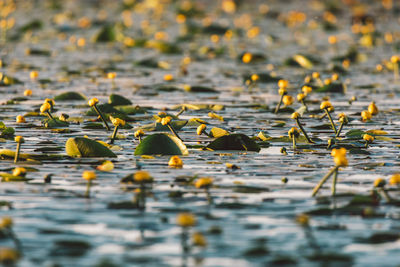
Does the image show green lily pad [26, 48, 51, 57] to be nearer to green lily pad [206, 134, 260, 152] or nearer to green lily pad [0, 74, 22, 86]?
green lily pad [0, 74, 22, 86]

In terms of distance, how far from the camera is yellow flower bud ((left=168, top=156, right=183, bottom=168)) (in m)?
5.39

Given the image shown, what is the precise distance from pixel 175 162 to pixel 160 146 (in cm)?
57

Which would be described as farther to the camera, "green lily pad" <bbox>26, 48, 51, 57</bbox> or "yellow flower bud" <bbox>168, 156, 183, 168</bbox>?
"green lily pad" <bbox>26, 48, 51, 57</bbox>

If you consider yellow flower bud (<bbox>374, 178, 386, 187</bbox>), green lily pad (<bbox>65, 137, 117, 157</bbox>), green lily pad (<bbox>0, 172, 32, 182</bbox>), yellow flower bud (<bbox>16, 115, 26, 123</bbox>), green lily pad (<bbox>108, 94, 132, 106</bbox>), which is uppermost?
green lily pad (<bbox>108, 94, 132, 106</bbox>)

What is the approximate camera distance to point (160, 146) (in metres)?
5.95

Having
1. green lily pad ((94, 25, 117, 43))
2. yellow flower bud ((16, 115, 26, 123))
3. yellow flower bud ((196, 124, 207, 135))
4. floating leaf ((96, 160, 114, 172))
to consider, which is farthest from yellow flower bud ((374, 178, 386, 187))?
green lily pad ((94, 25, 117, 43))

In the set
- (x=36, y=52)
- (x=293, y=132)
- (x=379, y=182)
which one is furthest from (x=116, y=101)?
(x=36, y=52)

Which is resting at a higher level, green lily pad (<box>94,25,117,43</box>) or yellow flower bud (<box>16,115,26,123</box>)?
green lily pad (<box>94,25,117,43</box>)

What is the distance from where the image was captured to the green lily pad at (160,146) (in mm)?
5938

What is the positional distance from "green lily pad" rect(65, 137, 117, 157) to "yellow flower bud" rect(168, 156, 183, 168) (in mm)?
574

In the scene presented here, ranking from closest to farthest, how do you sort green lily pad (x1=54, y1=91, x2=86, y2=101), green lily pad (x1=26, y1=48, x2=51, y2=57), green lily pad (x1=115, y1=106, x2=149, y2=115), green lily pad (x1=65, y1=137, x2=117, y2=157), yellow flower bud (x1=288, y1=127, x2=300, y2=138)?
green lily pad (x1=65, y1=137, x2=117, y2=157), yellow flower bud (x1=288, y1=127, x2=300, y2=138), green lily pad (x1=115, y1=106, x2=149, y2=115), green lily pad (x1=54, y1=91, x2=86, y2=101), green lily pad (x1=26, y1=48, x2=51, y2=57)

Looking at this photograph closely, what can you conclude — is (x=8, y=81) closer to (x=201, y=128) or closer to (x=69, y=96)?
(x=69, y=96)

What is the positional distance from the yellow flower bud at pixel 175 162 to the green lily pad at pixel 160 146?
42cm

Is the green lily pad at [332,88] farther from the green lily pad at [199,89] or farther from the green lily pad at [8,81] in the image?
the green lily pad at [8,81]
